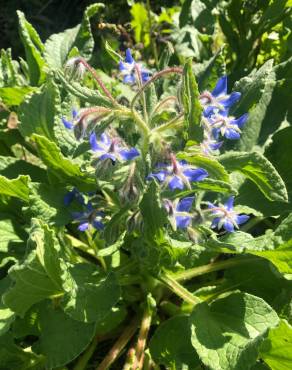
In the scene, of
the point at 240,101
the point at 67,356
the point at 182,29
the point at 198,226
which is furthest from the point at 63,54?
the point at 67,356

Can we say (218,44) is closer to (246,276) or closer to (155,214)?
(246,276)

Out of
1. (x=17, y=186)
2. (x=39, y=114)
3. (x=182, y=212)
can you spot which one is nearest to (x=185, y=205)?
(x=182, y=212)

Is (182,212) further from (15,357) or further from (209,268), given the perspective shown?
(15,357)

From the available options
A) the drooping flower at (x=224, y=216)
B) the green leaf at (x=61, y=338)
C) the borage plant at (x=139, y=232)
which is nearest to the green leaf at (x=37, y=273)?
the borage plant at (x=139, y=232)

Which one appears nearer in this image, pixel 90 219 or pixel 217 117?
pixel 217 117

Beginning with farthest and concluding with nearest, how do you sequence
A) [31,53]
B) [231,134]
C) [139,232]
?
1. [31,53]
2. [139,232]
3. [231,134]

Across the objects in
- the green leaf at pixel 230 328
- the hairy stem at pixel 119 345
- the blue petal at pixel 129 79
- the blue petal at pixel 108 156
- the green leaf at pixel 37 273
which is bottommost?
the hairy stem at pixel 119 345

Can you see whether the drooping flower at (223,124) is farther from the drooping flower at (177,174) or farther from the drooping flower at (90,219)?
the drooping flower at (90,219)
